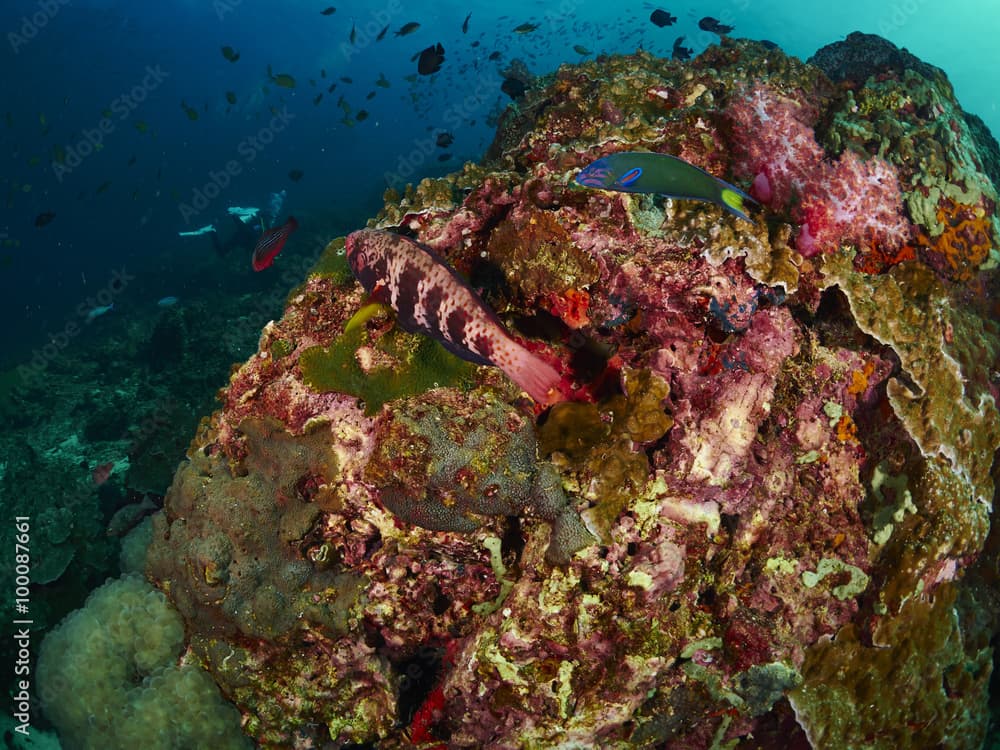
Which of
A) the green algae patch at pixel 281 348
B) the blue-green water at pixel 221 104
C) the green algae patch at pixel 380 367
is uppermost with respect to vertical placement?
the green algae patch at pixel 380 367

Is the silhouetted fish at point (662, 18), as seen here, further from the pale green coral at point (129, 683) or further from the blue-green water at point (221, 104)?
the blue-green water at point (221, 104)

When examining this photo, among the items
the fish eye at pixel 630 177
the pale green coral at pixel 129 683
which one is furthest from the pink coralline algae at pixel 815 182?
the pale green coral at pixel 129 683

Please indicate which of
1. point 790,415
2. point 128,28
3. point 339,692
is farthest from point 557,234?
point 128,28

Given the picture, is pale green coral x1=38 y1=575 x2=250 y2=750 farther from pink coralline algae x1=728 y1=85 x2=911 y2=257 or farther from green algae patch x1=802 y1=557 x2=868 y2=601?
pink coralline algae x1=728 y1=85 x2=911 y2=257

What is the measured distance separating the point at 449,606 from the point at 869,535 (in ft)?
8.92

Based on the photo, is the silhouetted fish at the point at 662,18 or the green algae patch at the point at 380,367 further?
the silhouetted fish at the point at 662,18

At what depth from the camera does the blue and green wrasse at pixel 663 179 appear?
2297 mm

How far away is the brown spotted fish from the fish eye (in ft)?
2.75

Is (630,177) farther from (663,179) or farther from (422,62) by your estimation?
(422,62)

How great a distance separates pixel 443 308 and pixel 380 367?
Result: 3.21 feet

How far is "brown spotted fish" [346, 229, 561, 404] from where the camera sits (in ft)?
8.05

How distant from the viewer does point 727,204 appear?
2.31 m

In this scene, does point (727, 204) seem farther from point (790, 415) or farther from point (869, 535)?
point (869, 535)

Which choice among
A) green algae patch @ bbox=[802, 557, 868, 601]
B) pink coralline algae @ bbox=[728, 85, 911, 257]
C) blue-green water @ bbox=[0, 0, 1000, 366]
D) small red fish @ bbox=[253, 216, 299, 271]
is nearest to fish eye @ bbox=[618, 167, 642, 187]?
pink coralline algae @ bbox=[728, 85, 911, 257]
